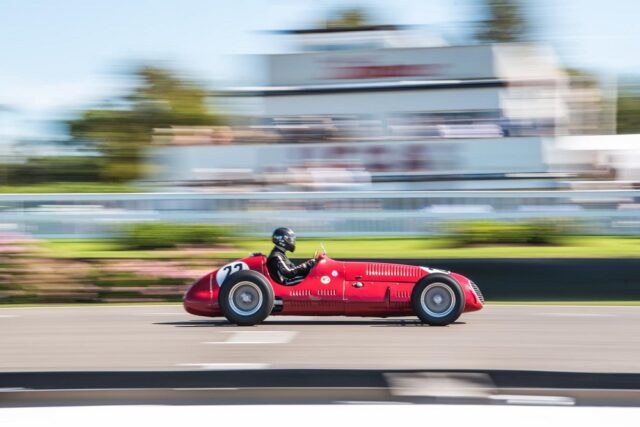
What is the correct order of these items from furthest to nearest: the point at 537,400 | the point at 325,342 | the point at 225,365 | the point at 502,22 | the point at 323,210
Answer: the point at 502,22 < the point at 323,210 < the point at 325,342 < the point at 225,365 < the point at 537,400

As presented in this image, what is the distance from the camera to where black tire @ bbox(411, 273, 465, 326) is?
879 cm

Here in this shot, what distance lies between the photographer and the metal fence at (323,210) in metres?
17.4

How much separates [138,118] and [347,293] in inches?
1879

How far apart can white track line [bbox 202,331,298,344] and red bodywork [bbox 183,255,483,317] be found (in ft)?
1.16

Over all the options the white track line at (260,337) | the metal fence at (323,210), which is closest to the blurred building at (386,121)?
the metal fence at (323,210)

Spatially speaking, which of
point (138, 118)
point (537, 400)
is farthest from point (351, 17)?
point (537, 400)

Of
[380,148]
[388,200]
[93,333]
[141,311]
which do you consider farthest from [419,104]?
[93,333]

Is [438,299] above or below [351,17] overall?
below

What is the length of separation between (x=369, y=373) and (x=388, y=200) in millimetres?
12108

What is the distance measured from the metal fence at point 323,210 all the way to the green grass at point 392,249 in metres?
0.28

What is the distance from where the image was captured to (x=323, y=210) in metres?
18.4

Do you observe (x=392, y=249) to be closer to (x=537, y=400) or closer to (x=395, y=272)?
(x=395, y=272)

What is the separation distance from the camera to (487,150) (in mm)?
21828

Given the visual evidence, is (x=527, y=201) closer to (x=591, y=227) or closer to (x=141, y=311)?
(x=591, y=227)
